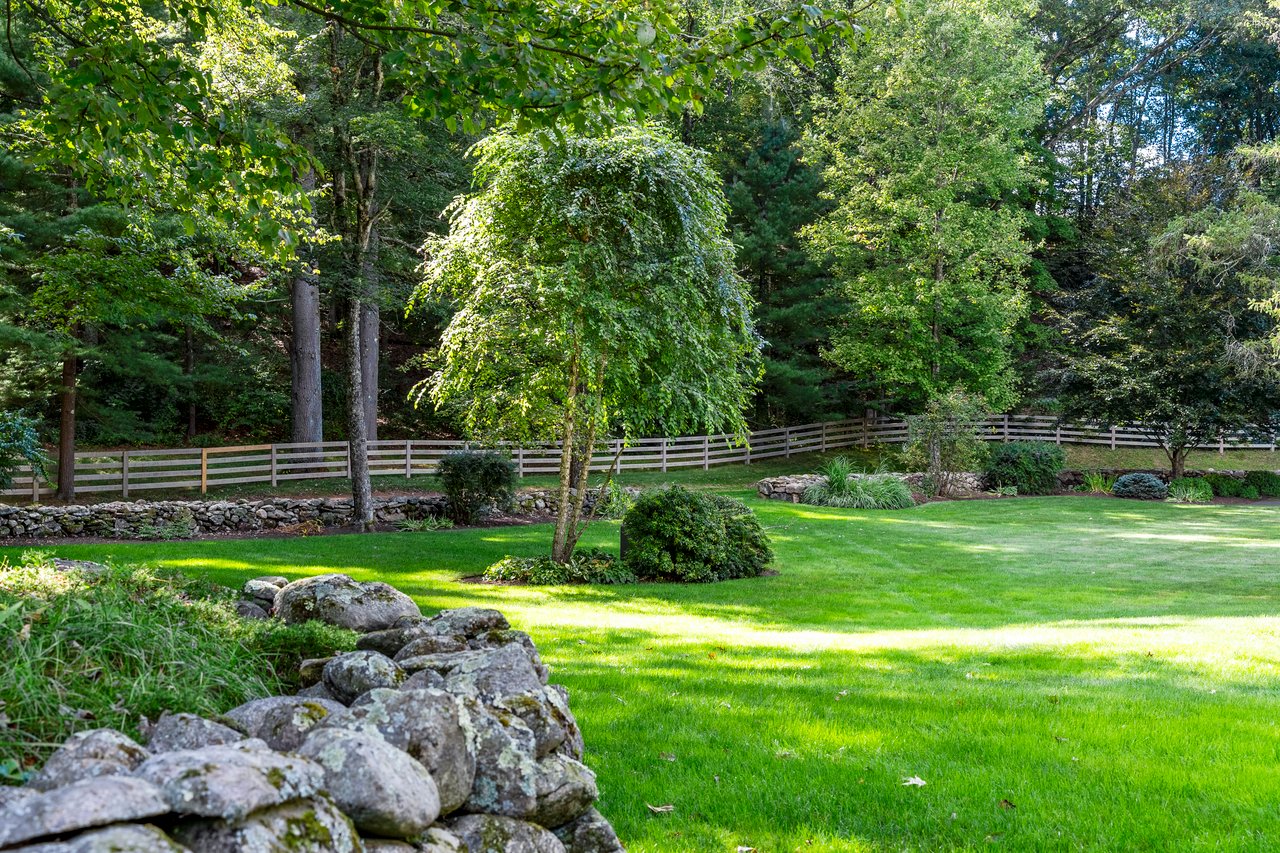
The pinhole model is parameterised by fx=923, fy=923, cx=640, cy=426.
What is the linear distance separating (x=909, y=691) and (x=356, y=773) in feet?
14.1

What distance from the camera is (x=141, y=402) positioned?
25734 millimetres

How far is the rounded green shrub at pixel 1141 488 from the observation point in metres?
25.3

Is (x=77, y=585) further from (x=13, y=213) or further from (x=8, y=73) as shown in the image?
(x=13, y=213)

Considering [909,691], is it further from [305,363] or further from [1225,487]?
[1225,487]

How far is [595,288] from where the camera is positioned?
11055 mm

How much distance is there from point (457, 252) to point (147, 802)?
10112mm

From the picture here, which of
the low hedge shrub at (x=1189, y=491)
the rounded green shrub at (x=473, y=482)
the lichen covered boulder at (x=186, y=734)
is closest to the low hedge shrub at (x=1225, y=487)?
the low hedge shrub at (x=1189, y=491)

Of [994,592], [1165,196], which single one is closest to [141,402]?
[994,592]

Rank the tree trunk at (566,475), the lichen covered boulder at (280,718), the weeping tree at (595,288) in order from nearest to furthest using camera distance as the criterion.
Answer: the lichen covered boulder at (280,718), the weeping tree at (595,288), the tree trunk at (566,475)

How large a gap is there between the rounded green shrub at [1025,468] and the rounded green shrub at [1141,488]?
165 centimetres

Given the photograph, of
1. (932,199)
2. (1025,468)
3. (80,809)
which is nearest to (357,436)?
(80,809)

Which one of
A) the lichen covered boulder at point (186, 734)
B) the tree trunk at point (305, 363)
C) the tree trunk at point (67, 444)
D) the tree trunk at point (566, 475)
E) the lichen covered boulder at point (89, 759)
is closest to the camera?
the lichen covered boulder at point (89, 759)

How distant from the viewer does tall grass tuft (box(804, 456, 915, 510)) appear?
2186 cm

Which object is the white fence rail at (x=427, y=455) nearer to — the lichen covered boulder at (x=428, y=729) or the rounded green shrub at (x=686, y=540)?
the rounded green shrub at (x=686, y=540)
